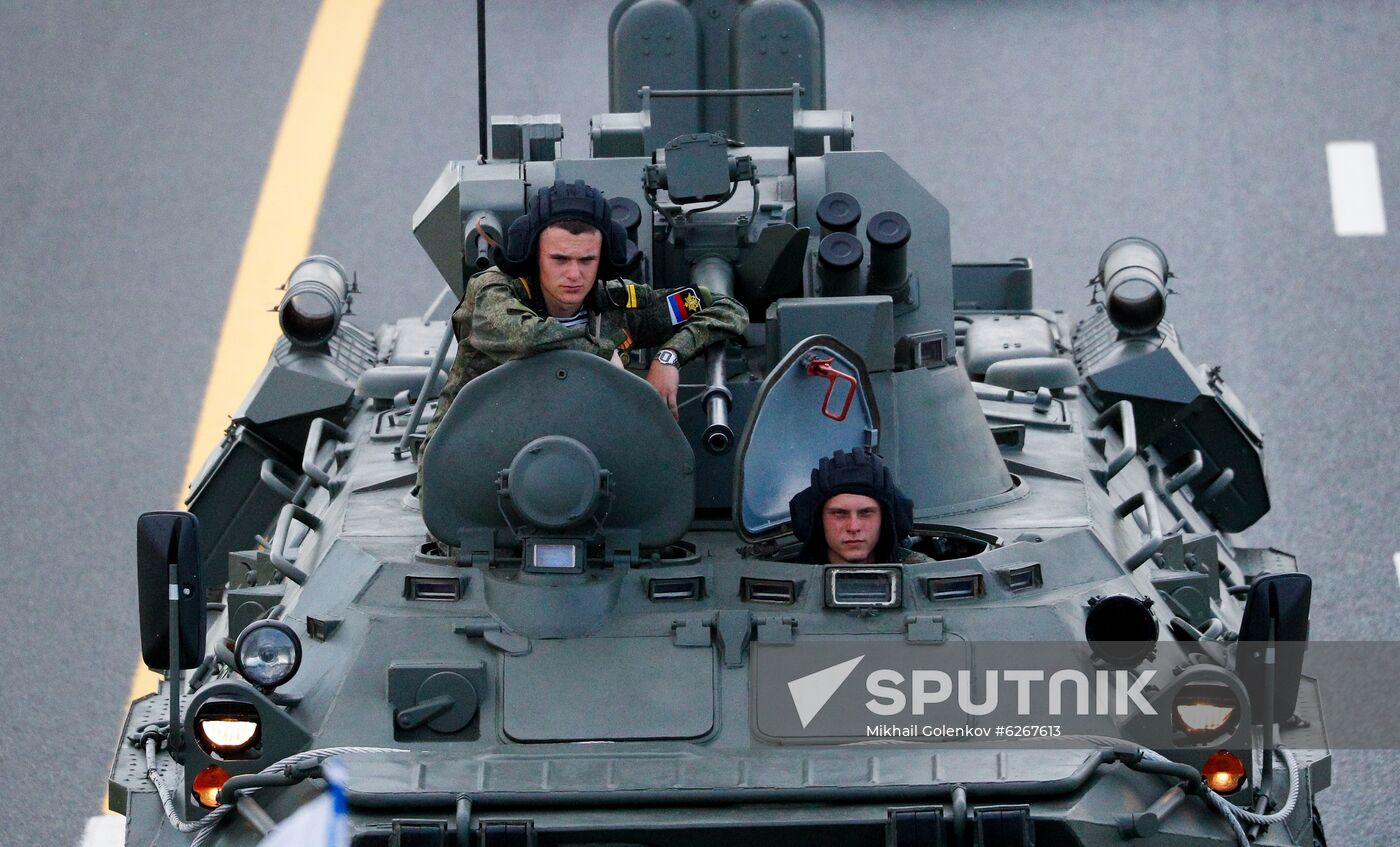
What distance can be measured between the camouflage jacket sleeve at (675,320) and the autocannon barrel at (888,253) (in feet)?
2.55

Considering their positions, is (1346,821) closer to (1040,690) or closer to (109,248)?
(1040,690)

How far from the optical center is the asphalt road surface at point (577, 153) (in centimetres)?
1683

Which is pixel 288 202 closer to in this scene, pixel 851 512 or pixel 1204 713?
pixel 851 512

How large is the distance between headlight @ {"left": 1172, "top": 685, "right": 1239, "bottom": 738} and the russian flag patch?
237cm

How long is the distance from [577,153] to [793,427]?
8.90m

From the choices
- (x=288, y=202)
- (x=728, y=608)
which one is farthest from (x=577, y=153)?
(x=728, y=608)

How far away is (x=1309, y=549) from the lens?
1633 centimetres

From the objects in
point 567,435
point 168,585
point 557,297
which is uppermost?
point 557,297

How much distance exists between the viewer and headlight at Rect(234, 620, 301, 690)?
9531mm

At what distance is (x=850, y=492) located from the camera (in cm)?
998

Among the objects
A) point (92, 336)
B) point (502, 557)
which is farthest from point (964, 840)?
point (92, 336)

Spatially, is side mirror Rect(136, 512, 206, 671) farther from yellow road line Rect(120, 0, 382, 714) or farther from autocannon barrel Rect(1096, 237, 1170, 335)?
yellow road line Rect(120, 0, 382, 714)

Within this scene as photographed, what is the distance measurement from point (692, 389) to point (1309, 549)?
625 cm

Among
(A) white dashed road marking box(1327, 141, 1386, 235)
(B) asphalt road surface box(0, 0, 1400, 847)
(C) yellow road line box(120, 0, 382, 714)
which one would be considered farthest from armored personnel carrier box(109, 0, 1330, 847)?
(A) white dashed road marking box(1327, 141, 1386, 235)
